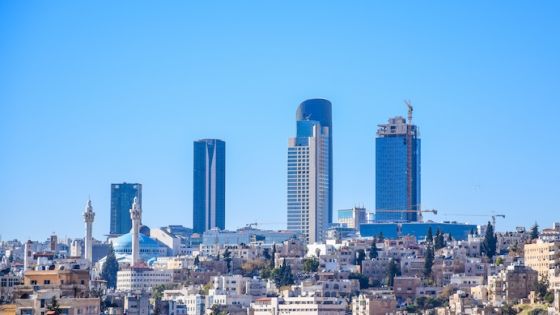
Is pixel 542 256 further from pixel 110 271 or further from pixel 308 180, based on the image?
pixel 308 180

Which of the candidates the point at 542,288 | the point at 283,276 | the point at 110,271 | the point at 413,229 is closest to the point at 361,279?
the point at 283,276

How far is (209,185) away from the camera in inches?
7215

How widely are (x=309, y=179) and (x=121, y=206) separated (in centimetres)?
1475

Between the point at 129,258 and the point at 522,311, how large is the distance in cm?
5667

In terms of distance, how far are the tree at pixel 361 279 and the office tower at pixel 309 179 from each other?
6275 cm

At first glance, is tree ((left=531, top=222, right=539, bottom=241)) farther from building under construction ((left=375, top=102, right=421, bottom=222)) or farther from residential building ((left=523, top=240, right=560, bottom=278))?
building under construction ((left=375, top=102, right=421, bottom=222))

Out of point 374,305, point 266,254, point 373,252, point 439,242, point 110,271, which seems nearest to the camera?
point 374,305

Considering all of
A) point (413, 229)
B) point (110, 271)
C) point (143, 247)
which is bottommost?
point (110, 271)

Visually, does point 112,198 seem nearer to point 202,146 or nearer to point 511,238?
point 202,146

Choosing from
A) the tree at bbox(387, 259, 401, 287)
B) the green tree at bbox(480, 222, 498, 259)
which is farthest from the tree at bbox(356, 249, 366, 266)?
the green tree at bbox(480, 222, 498, 259)

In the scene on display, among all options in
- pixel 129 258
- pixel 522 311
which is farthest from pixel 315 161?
pixel 522 311

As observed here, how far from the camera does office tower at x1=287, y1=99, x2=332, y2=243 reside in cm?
17000

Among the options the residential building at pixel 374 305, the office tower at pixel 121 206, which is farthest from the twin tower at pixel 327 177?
the residential building at pixel 374 305

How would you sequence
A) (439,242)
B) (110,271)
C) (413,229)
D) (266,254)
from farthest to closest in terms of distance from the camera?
(413,229), (266,254), (110,271), (439,242)
